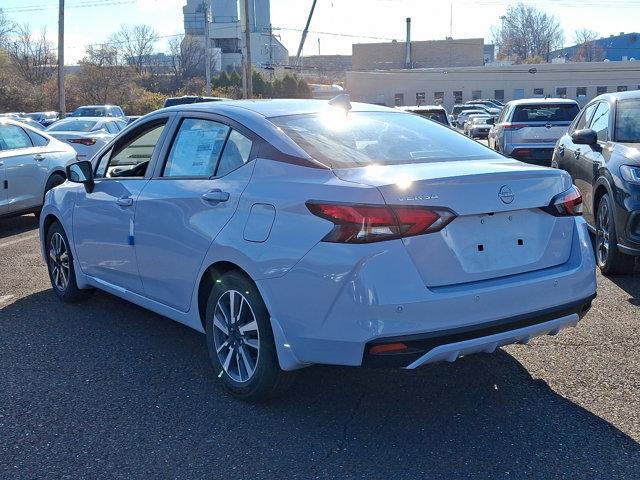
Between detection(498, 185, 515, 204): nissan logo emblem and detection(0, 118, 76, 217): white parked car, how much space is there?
8259 millimetres

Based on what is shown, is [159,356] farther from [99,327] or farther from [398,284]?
[398,284]

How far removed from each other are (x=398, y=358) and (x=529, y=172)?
1249 mm

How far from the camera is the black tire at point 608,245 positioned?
6.64m

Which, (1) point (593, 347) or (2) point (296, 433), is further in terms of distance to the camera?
(1) point (593, 347)

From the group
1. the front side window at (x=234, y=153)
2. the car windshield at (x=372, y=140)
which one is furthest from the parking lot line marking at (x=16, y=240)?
the car windshield at (x=372, y=140)

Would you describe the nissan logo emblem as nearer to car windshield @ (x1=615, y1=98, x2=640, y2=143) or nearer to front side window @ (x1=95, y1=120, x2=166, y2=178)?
front side window @ (x1=95, y1=120, x2=166, y2=178)

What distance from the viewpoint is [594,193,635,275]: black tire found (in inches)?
261

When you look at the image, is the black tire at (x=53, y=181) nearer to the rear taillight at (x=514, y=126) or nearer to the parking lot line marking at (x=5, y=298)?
the parking lot line marking at (x=5, y=298)

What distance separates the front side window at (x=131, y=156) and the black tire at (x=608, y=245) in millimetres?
4067

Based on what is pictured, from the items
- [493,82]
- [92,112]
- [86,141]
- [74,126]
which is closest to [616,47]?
[493,82]

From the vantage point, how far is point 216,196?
420 centimetres

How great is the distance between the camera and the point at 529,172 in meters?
3.89

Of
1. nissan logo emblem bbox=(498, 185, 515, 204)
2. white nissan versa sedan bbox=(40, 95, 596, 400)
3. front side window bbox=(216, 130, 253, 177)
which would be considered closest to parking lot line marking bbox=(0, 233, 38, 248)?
white nissan versa sedan bbox=(40, 95, 596, 400)

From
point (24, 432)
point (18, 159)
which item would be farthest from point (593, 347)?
point (18, 159)
